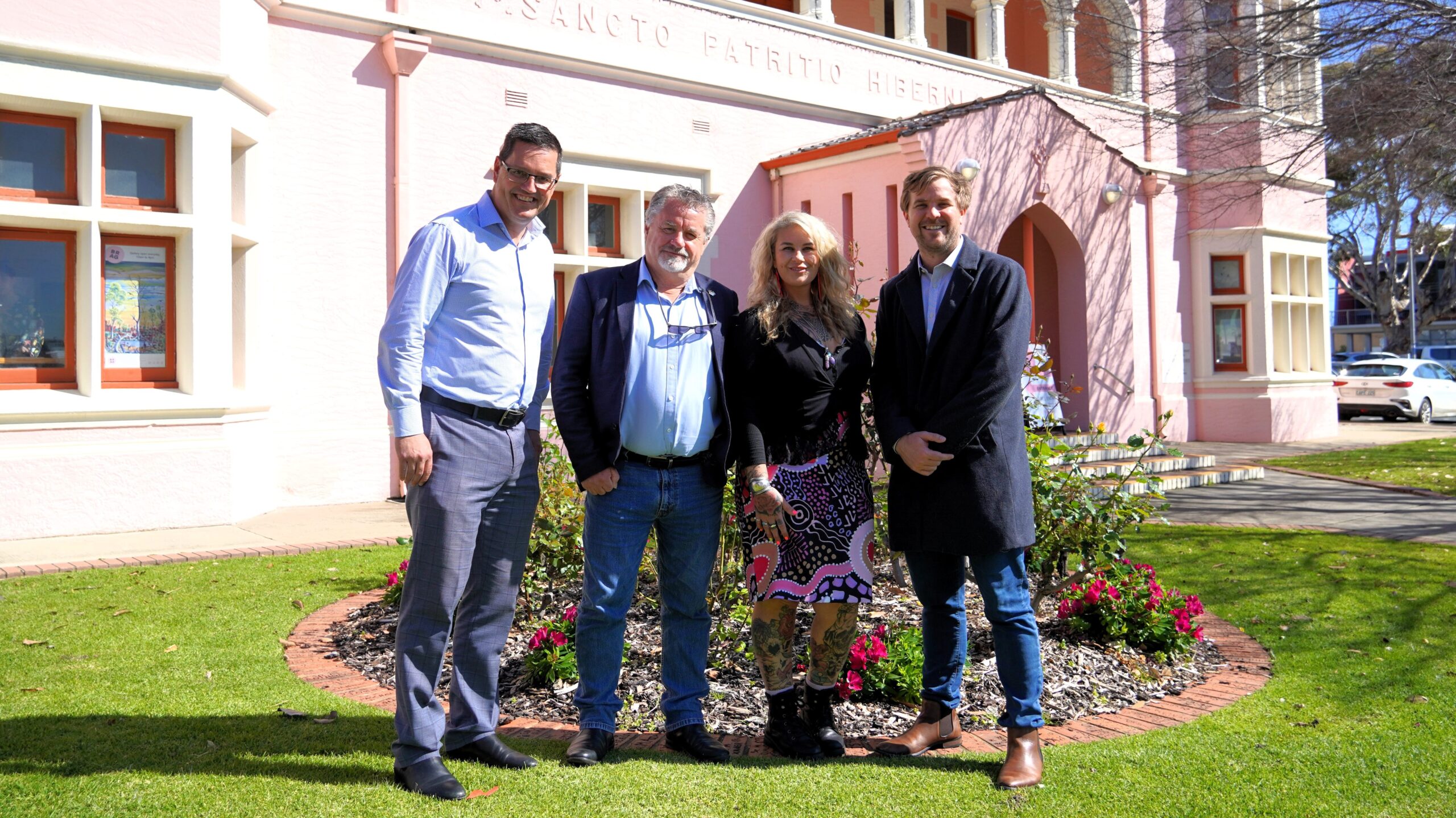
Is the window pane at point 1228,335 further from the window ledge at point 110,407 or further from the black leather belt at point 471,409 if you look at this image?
the black leather belt at point 471,409

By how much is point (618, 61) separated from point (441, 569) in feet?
29.0

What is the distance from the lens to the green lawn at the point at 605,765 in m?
3.12

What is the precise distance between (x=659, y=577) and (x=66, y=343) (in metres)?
6.62

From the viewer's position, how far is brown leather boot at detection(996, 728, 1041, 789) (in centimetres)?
327

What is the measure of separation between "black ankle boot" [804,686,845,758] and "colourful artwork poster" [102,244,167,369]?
22.5ft

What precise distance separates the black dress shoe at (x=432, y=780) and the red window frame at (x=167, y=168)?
6.66 metres

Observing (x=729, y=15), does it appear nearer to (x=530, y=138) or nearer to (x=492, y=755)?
(x=530, y=138)

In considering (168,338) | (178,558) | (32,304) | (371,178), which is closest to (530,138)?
(178,558)

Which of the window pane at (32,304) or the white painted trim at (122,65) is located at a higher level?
the white painted trim at (122,65)

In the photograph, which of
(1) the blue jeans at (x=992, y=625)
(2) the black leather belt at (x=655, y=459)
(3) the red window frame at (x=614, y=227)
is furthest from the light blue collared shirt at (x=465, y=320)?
(3) the red window frame at (x=614, y=227)

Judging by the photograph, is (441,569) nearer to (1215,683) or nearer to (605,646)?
(605,646)

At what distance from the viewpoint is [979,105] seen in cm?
1123

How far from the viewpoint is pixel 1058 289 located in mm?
13906

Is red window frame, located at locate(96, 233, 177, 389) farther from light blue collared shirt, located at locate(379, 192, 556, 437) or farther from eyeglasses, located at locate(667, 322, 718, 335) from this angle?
eyeglasses, located at locate(667, 322, 718, 335)
